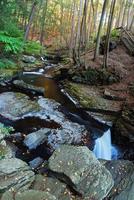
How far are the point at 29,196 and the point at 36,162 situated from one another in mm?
2287

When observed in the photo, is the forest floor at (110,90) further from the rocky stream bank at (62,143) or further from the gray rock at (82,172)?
the gray rock at (82,172)

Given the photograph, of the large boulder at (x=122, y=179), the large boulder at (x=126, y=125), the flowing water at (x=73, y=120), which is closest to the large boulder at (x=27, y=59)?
the flowing water at (x=73, y=120)

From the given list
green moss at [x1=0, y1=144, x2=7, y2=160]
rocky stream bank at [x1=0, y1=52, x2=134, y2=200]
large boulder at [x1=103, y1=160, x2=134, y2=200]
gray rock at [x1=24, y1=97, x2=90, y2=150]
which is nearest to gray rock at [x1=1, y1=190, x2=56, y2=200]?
rocky stream bank at [x1=0, y1=52, x2=134, y2=200]

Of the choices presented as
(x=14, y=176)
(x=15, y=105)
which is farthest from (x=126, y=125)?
(x=14, y=176)

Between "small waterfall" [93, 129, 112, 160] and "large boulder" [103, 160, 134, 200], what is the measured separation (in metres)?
0.98

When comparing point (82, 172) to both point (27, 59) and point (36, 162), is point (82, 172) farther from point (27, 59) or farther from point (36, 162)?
point (27, 59)

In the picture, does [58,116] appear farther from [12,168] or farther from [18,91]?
[12,168]

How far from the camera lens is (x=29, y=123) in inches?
414

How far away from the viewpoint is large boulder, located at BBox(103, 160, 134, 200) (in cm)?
706

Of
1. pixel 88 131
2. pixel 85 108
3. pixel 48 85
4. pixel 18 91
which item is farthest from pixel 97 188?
pixel 48 85

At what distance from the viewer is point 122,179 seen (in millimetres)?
7695

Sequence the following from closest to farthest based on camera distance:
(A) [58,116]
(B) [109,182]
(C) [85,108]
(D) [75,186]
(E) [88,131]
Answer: (D) [75,186] → (B) [109,182] → (E) [88,131] → (A) [58,116] → (C) [85,108]

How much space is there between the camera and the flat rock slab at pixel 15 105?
35.8 feet

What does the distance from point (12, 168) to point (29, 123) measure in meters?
3.91
